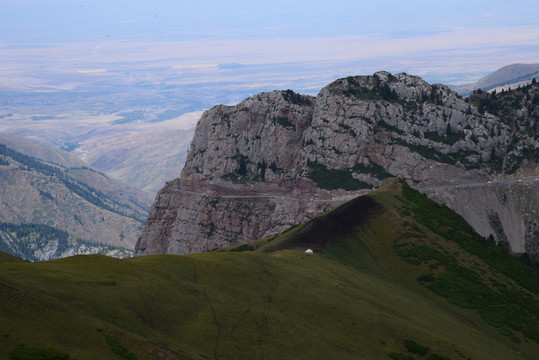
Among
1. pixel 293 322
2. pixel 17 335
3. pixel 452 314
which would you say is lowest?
pixel 452 314

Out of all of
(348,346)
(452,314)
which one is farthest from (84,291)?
(452,314)

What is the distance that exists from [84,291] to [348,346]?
31.0 meters

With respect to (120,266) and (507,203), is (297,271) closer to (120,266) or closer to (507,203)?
(120,266)

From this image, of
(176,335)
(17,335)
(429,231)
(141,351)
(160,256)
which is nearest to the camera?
(17,335)

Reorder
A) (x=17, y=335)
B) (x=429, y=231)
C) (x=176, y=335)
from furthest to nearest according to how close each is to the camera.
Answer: (x=429, y=231) < (x=176, y=335) < (x=17, y=335)

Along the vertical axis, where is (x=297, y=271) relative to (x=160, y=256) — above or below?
below

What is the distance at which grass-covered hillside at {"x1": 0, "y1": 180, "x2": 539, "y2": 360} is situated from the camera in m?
52.3

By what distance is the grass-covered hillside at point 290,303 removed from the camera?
52.3m

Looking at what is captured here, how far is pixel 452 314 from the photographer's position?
10644 centimetres

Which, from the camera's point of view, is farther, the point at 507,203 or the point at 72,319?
the point at 507,203

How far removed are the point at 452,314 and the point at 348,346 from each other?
44366 millimetres

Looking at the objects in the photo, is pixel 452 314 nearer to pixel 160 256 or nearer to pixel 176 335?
pixel 160 256

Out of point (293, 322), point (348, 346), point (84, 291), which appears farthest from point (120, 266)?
point (348, 346)

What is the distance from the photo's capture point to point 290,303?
254 feet
